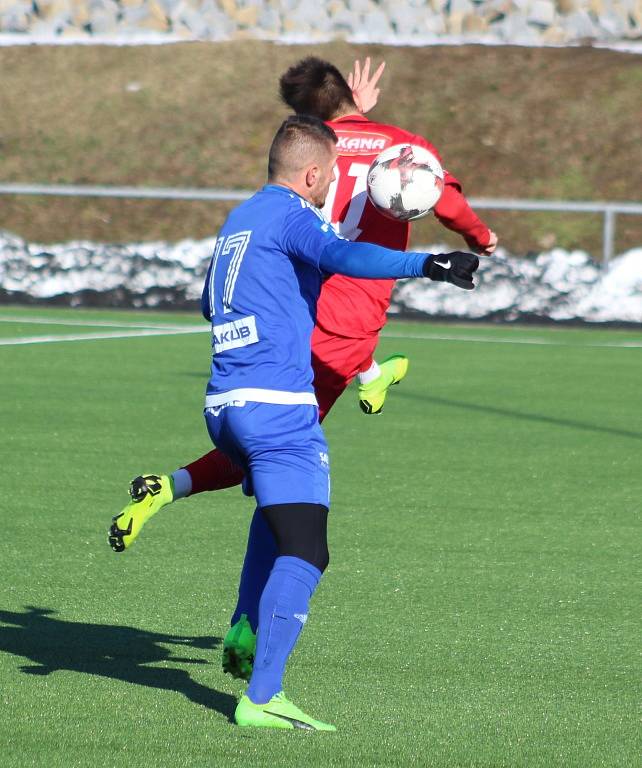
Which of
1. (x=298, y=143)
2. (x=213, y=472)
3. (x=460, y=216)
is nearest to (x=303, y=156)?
(x=298, y=143)

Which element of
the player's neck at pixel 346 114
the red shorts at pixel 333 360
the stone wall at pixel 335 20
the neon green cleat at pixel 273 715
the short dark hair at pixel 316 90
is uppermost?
the stone wall at pixel 335 20

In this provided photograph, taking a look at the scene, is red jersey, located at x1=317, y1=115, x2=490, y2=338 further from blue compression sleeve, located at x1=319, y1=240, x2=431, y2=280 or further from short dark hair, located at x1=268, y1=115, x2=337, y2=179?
blue compression sleeve, located at x1=319, y1=240, x2=431, y2=280

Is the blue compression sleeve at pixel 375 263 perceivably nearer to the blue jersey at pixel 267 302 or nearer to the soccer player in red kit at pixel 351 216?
the blue jersey at pixel 267 302

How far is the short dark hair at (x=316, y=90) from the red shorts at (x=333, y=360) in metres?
0.93

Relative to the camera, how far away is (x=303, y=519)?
4.92m

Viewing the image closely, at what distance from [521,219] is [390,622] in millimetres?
21886

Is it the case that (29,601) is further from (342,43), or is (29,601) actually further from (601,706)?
(342,43)

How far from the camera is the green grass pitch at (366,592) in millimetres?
4852

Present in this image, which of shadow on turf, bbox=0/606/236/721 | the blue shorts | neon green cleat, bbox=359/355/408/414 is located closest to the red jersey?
neon green cleat, bbox=359/355/408/414

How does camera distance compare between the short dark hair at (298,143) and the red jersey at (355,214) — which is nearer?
the short dark hair at (298,143)

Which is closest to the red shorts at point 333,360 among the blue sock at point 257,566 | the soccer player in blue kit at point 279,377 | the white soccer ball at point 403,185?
the white soccer ball at point 403,185

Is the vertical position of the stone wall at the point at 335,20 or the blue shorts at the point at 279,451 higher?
the stone wall at the point at 335,20

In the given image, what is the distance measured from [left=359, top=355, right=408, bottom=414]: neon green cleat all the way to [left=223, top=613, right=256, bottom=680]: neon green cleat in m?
A: 2.23

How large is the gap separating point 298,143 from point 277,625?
152 centimetres
